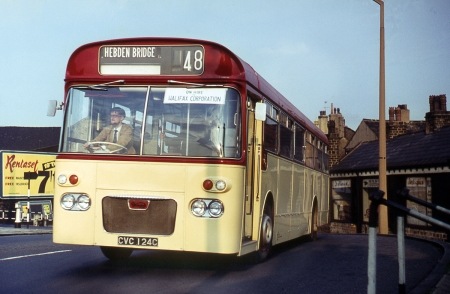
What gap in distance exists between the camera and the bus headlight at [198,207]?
27.0ft

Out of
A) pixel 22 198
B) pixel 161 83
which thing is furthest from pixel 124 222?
pixel 22 198

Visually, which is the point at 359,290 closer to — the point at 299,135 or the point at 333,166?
the point at 299,135

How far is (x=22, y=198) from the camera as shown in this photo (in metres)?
35.7

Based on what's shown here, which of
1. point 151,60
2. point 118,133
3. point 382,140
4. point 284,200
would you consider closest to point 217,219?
point 118,133

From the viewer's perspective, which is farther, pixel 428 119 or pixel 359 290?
pixel 428 119

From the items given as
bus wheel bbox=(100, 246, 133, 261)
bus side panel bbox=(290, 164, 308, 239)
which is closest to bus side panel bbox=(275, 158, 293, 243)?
bus side panel bbox=(290, 164, 308, 239)

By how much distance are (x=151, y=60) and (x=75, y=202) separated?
2.25 metres

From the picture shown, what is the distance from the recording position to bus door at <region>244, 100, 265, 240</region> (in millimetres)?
8906

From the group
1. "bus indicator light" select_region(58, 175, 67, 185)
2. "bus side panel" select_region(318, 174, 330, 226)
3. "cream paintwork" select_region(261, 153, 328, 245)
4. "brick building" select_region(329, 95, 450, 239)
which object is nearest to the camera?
"bus indicator light" select_region(58, 175, 67, 185)

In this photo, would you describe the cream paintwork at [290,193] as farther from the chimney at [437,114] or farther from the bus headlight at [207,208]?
the chimney at [437,114]

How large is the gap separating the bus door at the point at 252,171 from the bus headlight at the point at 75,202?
87.3 inches

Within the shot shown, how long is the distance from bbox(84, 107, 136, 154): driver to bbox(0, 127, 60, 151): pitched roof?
68.4 meters

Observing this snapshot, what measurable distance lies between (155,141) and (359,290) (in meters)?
3.31

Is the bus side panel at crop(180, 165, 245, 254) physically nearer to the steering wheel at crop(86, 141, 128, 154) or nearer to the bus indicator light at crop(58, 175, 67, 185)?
the steering wheel at crop(86, 141, 128, 154)
